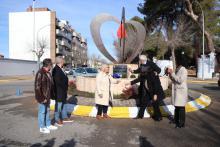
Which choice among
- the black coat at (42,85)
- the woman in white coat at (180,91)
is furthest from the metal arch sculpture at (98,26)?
the black coat at (42,85)

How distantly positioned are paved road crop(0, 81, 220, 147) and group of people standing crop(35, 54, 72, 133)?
1.01ft

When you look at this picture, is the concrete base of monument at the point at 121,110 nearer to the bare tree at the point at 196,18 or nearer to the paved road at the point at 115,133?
the paved road at the point at 115,133

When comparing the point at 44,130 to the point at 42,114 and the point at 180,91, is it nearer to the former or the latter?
the point at 42,114

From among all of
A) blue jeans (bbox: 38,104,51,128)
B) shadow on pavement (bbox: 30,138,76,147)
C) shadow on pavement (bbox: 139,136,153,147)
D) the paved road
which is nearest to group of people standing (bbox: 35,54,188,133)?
blue jeans (bbox: 38,104,51,128)

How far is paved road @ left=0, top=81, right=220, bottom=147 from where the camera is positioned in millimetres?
6062

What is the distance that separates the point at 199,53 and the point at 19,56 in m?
43.9

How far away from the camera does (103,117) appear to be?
28.5ft

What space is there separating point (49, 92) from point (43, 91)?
20 cm

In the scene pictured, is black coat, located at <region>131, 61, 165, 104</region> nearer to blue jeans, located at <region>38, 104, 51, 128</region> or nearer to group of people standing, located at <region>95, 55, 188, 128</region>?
group of people standing, located at <region>95, 55, 188, 128</region>

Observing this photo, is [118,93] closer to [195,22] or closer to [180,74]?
[180,74]

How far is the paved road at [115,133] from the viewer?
6.06 metres

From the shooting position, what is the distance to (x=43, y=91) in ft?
22.6

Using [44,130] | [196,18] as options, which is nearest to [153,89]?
[44,130]

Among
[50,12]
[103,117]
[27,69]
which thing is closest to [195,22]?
[27,69]
